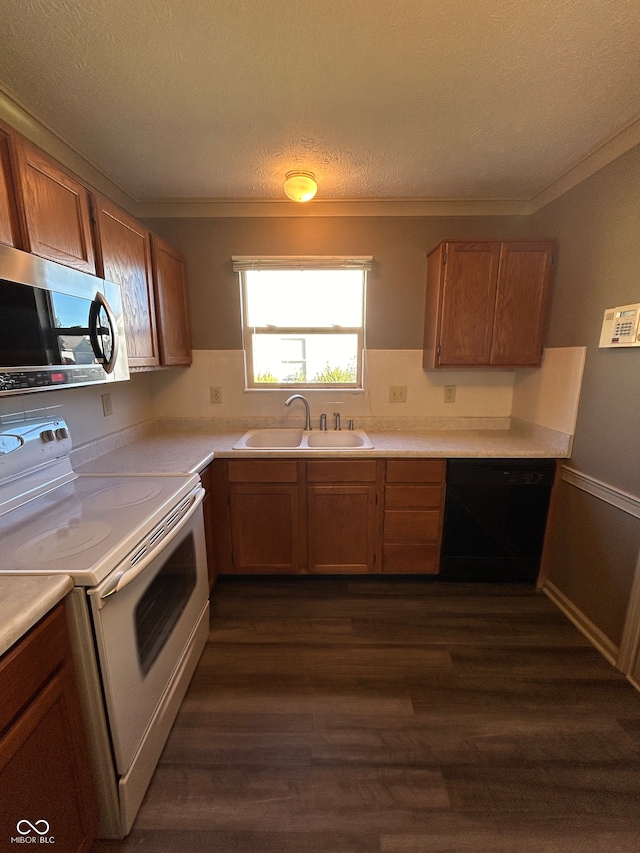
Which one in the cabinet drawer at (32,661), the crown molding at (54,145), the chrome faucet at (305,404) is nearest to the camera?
the cabinet drawer at (32,661)

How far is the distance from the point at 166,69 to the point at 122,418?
1.74 meters

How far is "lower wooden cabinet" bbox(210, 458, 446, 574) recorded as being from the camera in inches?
80.4

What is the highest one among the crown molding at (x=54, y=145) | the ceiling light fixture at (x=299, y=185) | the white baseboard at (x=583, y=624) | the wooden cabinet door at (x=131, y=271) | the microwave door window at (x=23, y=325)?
the crown molding at (x=54, y=145)

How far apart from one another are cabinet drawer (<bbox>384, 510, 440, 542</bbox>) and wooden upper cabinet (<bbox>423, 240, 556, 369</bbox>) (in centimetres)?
100

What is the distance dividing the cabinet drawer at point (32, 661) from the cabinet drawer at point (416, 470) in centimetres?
164

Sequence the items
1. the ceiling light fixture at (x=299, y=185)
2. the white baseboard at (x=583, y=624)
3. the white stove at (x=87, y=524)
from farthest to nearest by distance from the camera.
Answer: the ceiling light fixture at (x=299, y=185), the white baseboard at (x=583, y=624), the white stove at (x=87, y=524)


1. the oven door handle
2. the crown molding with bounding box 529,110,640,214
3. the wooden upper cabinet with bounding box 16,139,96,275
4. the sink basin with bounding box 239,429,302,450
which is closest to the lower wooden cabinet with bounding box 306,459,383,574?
the sink basin with bounding box 239,429,302,450

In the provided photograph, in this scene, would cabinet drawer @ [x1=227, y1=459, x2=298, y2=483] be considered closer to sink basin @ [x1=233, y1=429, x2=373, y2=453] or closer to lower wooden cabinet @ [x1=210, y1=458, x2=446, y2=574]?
lower wooden cabinet @ [x1=210, y1=458, x2=446, y2=574]

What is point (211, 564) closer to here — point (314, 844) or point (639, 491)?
point (314, 844)

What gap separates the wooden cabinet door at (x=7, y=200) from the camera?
105cm

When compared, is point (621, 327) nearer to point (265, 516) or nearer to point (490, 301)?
point (490, 301)

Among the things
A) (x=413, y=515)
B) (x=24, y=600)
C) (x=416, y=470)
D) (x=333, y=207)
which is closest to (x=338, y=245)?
(x=333, y=207)

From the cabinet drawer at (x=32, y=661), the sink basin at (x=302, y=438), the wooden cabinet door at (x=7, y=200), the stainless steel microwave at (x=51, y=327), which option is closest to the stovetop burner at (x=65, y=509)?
the cabinet drawer at (x=32, y=661)

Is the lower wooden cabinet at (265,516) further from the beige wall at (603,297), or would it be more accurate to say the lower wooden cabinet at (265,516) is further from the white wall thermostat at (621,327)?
the white wall thermostat at (621,327)
